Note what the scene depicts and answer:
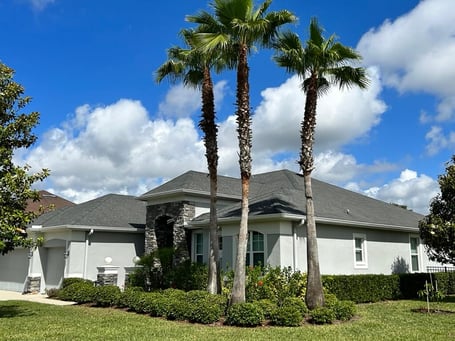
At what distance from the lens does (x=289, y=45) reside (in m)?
14.5

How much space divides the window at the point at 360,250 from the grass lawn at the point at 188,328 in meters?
5.32

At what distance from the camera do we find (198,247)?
68.6 feet

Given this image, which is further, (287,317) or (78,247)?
(78,247)

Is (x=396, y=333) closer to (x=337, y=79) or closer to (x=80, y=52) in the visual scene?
(x=337, y=79)

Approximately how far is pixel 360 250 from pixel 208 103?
994 centimetres

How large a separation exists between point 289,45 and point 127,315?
9.77 meters

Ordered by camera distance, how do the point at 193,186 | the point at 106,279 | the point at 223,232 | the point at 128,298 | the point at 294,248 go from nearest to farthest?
the point at 128,298, the point at 294,248, the point at 106,279, the point at 223,232, the point at 193,186

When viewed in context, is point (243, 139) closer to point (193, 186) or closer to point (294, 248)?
point (294, 248)

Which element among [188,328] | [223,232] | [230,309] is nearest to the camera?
[188,328]

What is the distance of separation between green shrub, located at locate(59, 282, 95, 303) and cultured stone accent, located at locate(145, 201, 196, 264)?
4.09m

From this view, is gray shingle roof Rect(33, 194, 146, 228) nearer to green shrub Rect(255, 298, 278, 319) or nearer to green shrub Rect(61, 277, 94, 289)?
green shrub Rect(61, 277, 94, 289)

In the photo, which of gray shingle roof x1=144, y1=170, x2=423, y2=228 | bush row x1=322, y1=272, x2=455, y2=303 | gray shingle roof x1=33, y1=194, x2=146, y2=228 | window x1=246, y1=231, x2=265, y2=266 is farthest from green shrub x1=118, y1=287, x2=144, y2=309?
gray shingle roof x1=33, y1=194, x2=146, y2=228

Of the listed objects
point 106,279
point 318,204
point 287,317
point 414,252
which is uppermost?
point 318,204

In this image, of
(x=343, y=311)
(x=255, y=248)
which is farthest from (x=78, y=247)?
(x=343, y=311)
